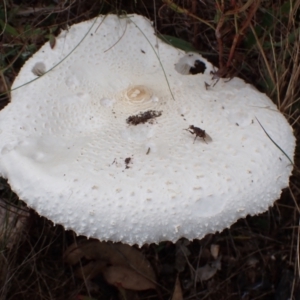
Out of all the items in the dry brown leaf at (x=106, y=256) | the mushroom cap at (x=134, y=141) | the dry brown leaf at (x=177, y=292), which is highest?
the mushroom cap at (x=134, y=141)

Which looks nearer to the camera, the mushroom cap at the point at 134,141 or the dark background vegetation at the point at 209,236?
the mushroom cap at the point at 134,141

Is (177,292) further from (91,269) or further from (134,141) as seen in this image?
(134,141)

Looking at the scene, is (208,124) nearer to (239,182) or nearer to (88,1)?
(239,182)

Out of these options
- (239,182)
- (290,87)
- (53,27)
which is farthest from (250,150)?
(53,27)

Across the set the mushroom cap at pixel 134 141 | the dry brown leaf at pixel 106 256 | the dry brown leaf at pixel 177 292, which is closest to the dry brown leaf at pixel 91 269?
the dry brown leaf at pixel 106 256

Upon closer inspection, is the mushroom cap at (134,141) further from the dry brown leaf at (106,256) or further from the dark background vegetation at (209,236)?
the dry brown leaf at (106,256)

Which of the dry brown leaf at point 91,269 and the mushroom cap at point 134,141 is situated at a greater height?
the mushroom cap at point 134,141

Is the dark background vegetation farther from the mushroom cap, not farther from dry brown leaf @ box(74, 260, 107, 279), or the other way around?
the mushroom cap
